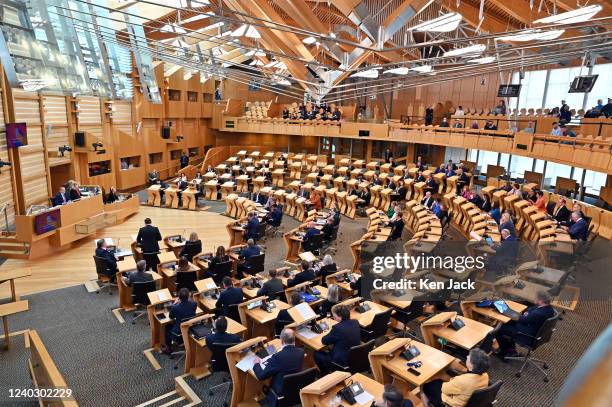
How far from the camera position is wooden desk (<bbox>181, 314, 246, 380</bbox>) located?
290 inches

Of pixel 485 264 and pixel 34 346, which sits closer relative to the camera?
pixel 34 346

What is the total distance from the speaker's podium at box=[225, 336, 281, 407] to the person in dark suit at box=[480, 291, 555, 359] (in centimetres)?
350

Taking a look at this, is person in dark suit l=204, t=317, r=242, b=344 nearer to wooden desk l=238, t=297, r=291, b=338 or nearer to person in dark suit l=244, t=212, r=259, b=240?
wooden desk l=238, t=297, r=291, b=338

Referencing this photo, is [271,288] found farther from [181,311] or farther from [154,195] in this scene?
[154,195]

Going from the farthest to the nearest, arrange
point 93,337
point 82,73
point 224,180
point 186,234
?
point 224,180
point 186,234
point 82,73
point 93,337

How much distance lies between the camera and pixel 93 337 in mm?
8719

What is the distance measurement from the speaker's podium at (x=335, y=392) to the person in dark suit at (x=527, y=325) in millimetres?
2188

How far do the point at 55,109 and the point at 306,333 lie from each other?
1568 cm

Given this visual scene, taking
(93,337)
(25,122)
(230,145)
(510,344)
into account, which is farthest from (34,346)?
(230,145)

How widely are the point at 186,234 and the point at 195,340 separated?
9.09 meters

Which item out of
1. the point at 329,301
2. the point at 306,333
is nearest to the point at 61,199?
the point at 329,301

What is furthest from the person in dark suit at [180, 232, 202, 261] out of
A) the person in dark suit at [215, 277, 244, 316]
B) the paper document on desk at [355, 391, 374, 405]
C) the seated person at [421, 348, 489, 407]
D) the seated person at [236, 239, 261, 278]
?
the seated person at [421, 348, 489, 407]

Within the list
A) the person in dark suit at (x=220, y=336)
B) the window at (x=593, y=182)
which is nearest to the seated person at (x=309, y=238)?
the person in dark suit at (x=220, y=336)

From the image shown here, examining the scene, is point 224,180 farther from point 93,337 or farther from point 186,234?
point 93,337
